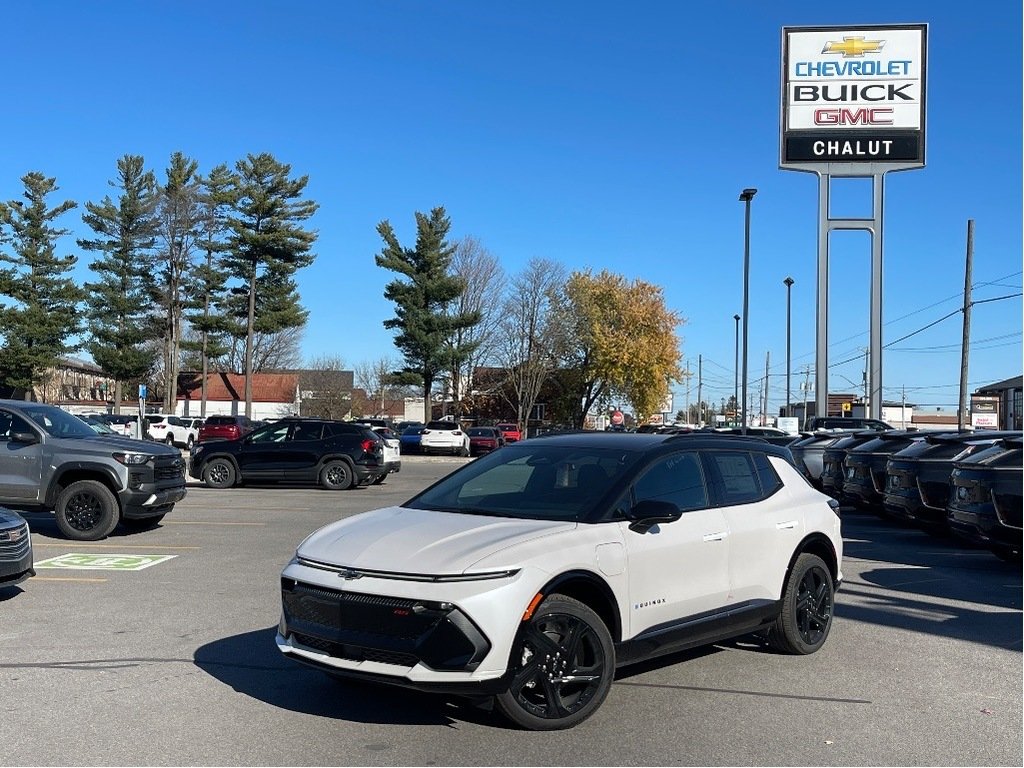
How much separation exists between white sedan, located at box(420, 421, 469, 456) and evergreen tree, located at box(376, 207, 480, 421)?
15534 mm

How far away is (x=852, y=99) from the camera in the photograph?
114 ft

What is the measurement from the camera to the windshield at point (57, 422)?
1341 cm

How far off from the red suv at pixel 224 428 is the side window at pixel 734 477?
37.7 meters

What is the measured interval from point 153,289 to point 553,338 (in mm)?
25999

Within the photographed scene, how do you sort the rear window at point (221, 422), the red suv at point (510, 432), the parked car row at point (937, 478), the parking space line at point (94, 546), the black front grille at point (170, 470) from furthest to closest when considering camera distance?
the red suv at point (510, 432), the rear window at point (221, 422), the black front grille at point (170, 470), the parking space line at point (94, 546), the parked car row at point (937, 478)

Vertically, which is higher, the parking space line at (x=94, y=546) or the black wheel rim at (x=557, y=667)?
the black wheel rim at (x=557, y=667)

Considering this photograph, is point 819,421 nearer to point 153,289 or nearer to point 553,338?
point 553,338

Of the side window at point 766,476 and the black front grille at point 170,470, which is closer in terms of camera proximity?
Result: the side window at point 766,476

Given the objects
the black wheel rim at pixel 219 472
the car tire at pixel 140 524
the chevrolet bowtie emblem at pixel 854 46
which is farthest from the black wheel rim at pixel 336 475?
the chevrolet bowtie emblem at pixel 854 46

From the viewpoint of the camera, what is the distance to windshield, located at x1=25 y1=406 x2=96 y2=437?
44.0 ft

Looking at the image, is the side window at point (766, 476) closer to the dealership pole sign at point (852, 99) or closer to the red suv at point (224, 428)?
the dealership pole sign at point (852, 99)

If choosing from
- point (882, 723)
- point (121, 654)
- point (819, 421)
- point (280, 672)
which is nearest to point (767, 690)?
point (882, 723)

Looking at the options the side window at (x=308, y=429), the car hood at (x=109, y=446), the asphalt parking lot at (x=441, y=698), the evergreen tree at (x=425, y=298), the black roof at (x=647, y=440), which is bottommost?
the asphalt parking lot at (x=441, y=698)

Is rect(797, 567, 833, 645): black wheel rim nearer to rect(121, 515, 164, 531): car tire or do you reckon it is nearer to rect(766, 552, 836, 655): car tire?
rect(766, 552, 836, 655): car tire
